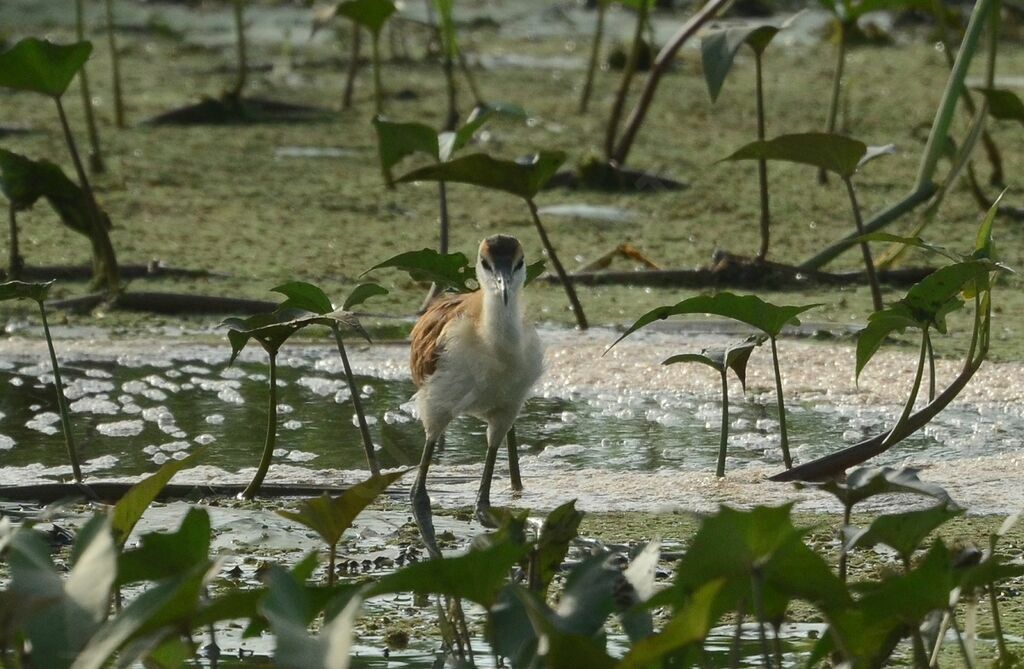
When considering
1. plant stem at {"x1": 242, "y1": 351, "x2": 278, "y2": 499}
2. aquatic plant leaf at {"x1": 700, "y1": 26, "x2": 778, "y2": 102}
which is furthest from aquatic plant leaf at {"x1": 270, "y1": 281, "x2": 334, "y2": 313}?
aquatic plant leaf at {"x1": 700, "y1": 26, "x2": 778, "y2": 102}

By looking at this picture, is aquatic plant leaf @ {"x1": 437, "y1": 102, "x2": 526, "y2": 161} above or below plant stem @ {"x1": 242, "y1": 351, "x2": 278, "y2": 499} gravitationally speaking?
above

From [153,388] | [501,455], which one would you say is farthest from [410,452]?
[153,388]

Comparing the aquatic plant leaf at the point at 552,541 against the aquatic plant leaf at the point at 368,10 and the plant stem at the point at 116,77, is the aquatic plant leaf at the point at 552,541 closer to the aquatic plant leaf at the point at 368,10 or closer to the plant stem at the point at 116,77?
the aquatic plant leaf at the point at 368,10

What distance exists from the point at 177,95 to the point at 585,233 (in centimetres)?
385

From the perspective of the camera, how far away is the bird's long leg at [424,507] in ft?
10.9

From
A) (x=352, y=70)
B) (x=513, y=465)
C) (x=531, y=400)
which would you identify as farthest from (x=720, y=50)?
(x=352, y=70)

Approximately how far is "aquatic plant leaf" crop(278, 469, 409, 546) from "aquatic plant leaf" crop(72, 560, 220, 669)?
455mm

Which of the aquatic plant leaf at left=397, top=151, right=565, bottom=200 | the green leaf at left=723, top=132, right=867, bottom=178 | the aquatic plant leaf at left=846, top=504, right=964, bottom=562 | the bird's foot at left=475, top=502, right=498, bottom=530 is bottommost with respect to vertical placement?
the bird's foot at left=475, top=502, right=498, bottom=530

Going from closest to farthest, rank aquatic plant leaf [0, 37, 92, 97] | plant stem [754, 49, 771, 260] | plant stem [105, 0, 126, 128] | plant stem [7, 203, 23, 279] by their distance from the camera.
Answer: aquatic plant leaf [0, 37, 92, 97] < plant stem [754, 49, 771, 260] < plant stem [7, 203, 23, 279] < plant stem [105, 0, 126, 128]

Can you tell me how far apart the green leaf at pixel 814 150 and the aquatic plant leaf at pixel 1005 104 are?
952 millimetres

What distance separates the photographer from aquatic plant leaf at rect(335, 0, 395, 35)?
7391 mm

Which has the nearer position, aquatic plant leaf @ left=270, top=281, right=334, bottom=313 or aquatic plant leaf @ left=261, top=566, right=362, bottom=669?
aquatic plant leaf @ left=261, top=566, right=362, bottom=669

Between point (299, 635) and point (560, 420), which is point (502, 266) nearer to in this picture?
point (560, 420)

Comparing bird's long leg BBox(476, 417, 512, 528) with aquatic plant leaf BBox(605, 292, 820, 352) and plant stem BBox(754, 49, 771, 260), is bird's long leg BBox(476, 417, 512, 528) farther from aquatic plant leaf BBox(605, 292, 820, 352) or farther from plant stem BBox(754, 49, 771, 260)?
plant stem BBox(754, 49, 771, 260)
